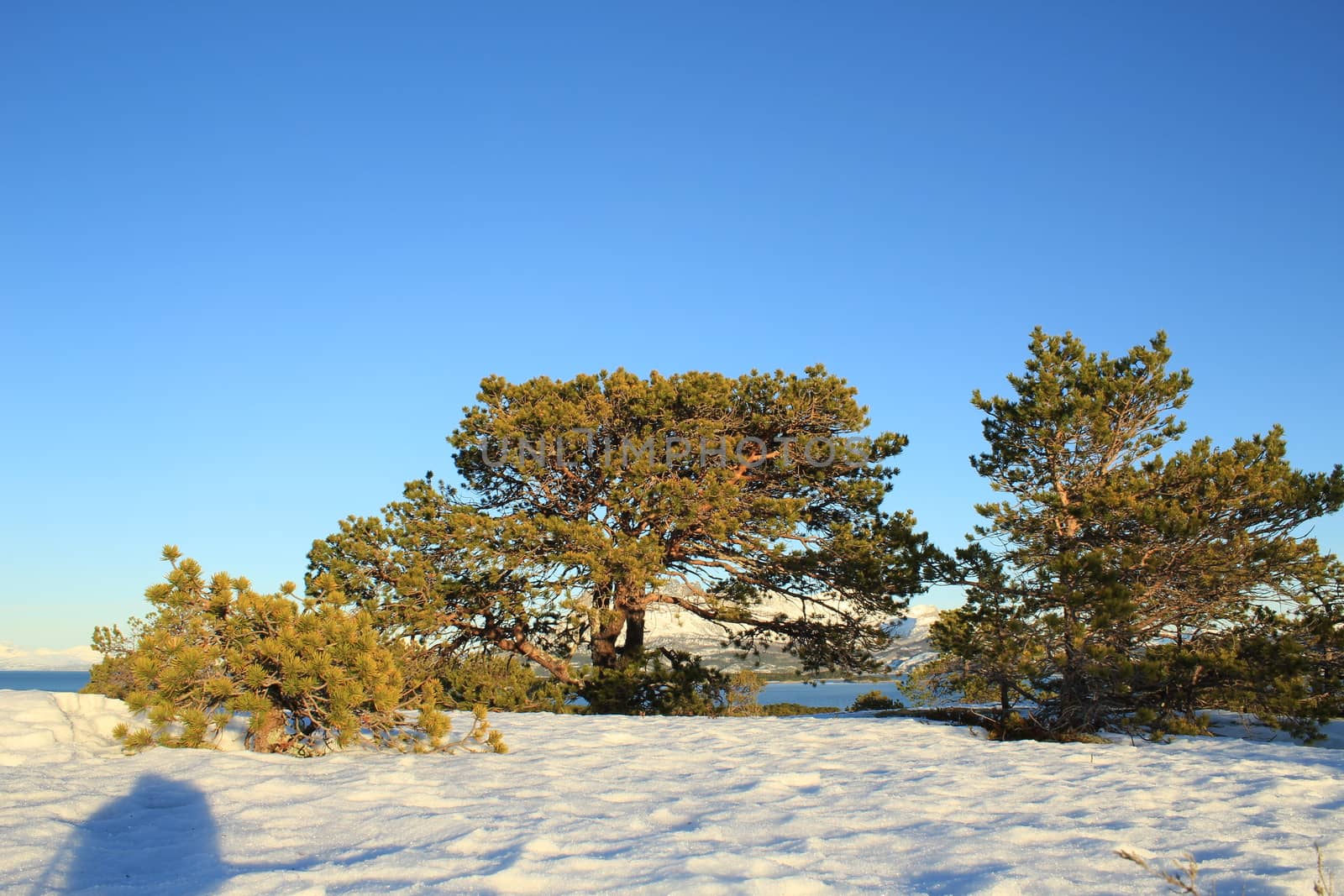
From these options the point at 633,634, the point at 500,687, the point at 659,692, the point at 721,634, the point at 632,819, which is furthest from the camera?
the point at 721,634

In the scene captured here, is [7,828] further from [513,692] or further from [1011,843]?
[513,692]

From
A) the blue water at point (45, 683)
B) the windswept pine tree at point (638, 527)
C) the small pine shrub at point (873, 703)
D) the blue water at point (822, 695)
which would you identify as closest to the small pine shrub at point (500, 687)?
the windswept pine tree at point (638, 527)

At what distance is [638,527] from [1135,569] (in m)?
7.74

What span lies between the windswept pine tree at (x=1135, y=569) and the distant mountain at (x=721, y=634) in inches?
202

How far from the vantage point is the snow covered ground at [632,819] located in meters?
3.06

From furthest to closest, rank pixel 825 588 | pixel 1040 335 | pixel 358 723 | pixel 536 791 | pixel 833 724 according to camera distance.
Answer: pixel 825 588 → pixel 1040 335 → pixel 833 724 → pixel 358 723 → pixel 536 791

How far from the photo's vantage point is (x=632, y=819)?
3980mm

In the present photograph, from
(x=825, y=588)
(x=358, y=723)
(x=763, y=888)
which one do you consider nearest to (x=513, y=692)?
(x=825, y=588)

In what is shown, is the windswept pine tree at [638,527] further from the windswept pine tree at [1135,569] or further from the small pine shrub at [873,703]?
the windswept pine tree at [1135,569]

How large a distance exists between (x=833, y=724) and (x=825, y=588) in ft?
20.7

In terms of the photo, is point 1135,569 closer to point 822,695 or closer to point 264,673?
point 264,673

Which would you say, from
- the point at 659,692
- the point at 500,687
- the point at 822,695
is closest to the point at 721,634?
the point at 659,692

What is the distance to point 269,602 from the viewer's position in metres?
5.93

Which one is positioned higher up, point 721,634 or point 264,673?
point 721,634
